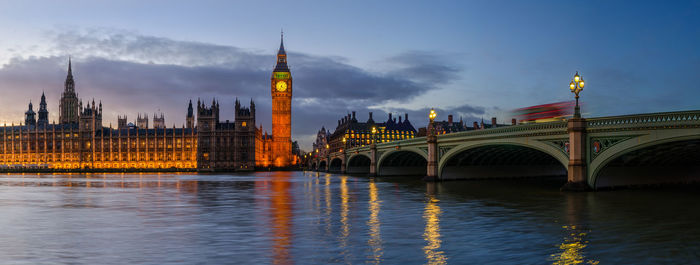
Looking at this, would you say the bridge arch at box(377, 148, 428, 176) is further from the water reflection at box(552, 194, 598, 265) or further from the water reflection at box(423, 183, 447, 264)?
the water reflection at box(552, 194, 598, 265)

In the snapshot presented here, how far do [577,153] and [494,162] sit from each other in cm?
3222

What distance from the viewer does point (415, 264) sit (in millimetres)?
15164

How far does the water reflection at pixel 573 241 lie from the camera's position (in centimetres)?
1583

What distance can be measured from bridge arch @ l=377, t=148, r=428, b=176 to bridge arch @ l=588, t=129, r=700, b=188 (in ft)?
138

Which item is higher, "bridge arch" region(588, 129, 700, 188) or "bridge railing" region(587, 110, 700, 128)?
"bridge railing" region(587, 110, 700, 128)

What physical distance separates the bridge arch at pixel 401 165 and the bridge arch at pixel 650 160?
4192 centimetres

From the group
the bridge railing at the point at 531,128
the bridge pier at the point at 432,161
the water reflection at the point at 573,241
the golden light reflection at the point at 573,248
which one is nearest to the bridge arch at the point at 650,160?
the bridge railing at the point at 531,128

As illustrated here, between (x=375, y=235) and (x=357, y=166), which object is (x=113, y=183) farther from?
(x=375, y=235)

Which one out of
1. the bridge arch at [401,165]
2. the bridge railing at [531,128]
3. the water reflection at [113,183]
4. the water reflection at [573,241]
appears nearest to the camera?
the water reflection at [573,241]

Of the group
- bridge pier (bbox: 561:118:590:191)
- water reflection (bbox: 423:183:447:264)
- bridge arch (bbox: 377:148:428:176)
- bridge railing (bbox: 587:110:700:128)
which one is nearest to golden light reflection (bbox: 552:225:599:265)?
water reflection (bbox: 423:183:447:264)

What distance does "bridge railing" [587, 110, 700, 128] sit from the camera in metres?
33.3

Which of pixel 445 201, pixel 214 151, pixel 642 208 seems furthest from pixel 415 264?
pixel 214 151

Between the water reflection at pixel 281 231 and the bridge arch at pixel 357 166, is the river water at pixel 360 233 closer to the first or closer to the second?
the water reflection at pixel 281 231

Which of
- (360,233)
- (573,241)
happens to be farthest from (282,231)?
(573,241)
